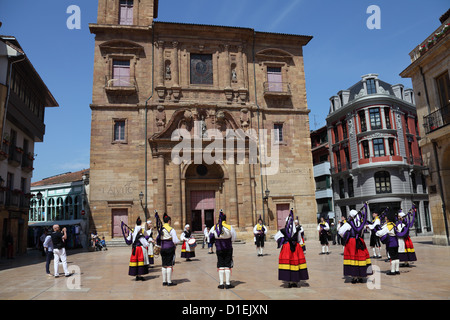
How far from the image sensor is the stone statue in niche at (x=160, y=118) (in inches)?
1043

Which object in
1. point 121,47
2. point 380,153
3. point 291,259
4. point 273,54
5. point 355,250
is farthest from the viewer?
point 380,153

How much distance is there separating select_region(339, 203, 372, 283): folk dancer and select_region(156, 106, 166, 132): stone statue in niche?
754 inches

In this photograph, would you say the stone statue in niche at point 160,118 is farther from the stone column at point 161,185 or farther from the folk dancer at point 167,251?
the folk dancer at point 167,251

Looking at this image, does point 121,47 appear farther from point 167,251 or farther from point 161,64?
point 167,251

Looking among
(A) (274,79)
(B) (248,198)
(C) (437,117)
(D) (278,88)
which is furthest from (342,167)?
(C) (437,117)

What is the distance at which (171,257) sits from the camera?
969cm

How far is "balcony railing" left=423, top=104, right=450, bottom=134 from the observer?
19.0 metres

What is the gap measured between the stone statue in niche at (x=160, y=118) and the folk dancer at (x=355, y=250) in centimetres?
1915

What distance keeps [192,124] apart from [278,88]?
813 cm

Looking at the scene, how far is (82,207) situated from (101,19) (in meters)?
16.8

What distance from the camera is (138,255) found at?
1056 cm

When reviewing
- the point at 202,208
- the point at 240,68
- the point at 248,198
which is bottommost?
the point at 202,208

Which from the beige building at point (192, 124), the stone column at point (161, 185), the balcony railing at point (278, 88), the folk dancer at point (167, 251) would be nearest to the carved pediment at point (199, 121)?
the beige building at point (192, 124)
